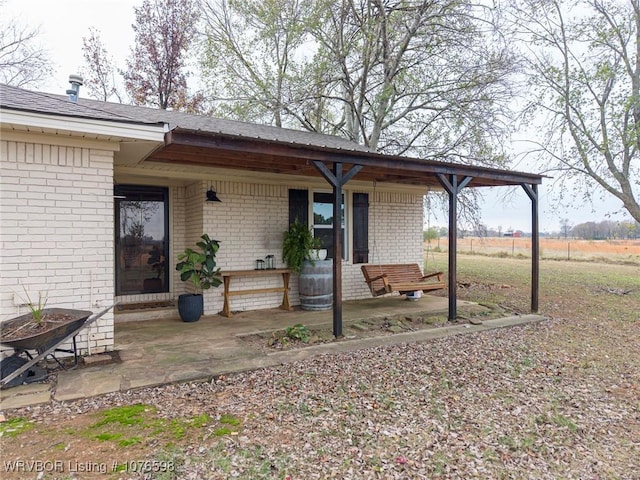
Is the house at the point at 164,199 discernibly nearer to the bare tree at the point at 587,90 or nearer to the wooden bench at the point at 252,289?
the wooden bench at the point at 252,289

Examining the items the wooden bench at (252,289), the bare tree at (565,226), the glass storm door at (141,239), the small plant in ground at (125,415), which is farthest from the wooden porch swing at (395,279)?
the bare tree at (565,226)

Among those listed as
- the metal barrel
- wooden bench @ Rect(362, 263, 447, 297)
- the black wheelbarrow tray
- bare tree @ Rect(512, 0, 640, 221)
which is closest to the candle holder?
the metal barrel

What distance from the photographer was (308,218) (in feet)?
24.5

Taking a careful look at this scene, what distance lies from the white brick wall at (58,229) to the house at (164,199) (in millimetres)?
10

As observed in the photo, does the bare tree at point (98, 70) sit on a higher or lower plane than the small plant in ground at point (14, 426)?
higher

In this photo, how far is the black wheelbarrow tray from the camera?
3152mm

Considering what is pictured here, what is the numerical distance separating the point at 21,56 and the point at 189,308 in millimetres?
13295

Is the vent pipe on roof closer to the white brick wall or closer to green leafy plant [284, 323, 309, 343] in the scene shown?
the white brick wall

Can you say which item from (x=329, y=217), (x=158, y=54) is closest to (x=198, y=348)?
(x=329, y=217)

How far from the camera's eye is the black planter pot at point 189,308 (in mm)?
5949

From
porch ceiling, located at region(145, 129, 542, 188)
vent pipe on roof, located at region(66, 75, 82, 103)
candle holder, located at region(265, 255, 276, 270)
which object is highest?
vent pipe on roof, located at region(66, 75, 82, 103)

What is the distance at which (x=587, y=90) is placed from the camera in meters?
10.2

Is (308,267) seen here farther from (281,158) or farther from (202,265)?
(281,158)

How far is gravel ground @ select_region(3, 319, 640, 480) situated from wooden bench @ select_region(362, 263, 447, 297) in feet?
6.47
